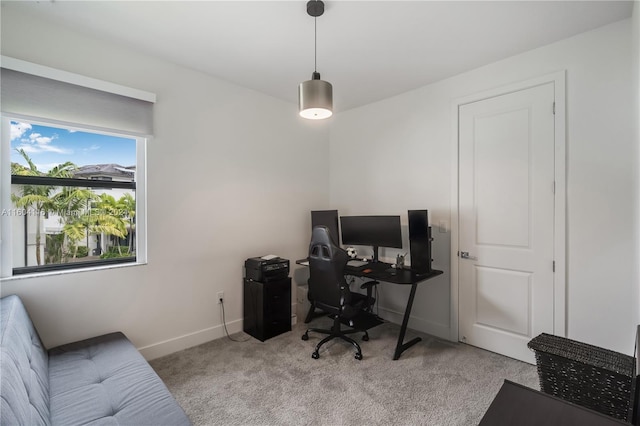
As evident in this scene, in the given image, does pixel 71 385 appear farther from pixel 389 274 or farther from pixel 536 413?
pixel 389 274

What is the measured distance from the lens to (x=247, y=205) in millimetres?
3307

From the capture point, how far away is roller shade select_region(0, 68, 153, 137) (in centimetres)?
198

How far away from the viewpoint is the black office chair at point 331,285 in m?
2.67

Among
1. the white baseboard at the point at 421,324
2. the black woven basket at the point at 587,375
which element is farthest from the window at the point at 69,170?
the black woven basket at the point at 587,375

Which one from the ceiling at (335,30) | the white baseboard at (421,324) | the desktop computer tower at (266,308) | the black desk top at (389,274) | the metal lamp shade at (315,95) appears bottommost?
the white baseboard at (421,324)

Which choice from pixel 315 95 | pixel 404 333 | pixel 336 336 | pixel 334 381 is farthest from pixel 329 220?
pixel 315 95

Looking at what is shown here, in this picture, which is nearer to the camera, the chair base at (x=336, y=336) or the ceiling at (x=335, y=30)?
the ceiling at (x=335, y=30)

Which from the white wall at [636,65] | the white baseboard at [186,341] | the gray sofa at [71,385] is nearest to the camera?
the gray sofa at [71,385]

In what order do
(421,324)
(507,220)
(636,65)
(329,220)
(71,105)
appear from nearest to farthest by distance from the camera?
(636,65)
(71,105)
(507,220)
(421,324)
(329,220)

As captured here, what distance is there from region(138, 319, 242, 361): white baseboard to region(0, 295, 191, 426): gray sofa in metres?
0.61

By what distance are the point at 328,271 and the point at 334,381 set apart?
877mm

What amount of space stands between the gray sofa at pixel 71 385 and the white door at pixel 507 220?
2.64m

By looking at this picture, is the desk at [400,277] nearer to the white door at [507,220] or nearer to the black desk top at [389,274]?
the black desk top at [389,274]

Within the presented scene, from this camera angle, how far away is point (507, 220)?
2.68 metres
